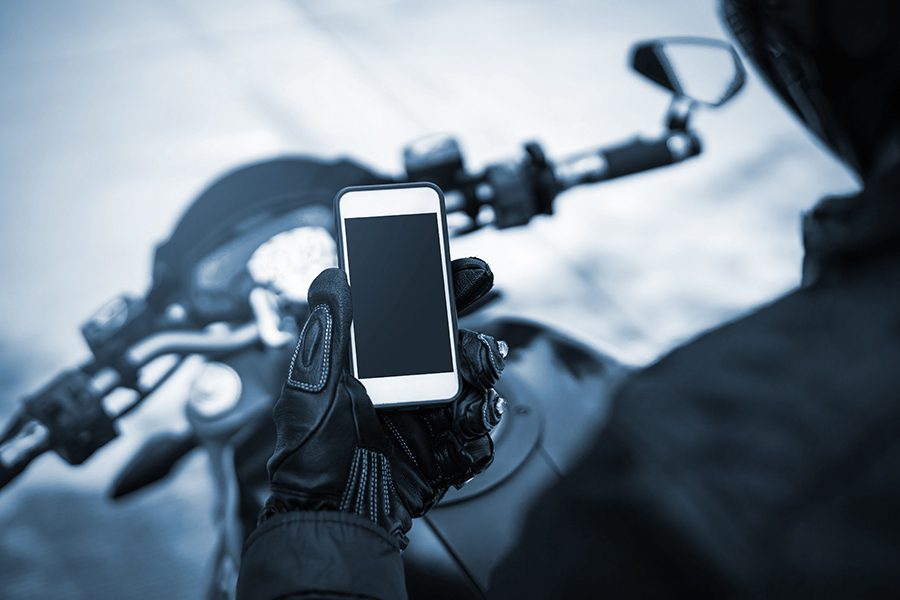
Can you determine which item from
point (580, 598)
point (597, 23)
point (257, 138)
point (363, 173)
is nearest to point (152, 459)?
point (363, 173)

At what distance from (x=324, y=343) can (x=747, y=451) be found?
0.50 metres

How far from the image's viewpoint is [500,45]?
160cm

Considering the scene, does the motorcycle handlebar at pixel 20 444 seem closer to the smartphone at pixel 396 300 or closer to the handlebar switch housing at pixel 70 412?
the handlebar switch housing at pixel 70 412

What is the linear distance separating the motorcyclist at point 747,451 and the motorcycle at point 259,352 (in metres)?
0.04

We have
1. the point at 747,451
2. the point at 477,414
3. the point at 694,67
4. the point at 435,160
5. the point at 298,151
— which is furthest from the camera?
the point at 298,151

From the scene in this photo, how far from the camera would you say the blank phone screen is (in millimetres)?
688

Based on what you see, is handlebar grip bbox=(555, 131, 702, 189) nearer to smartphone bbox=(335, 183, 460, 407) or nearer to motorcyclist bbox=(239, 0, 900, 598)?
motorcyclist bbox=(239, 0, 900, 598)

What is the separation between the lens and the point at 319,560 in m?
0.53

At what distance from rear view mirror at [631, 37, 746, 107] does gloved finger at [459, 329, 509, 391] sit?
0.50 m

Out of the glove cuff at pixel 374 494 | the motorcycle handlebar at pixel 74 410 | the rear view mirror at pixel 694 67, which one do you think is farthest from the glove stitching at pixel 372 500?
the rear view mirror at pixel 694 67

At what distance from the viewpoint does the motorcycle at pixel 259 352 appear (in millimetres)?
759

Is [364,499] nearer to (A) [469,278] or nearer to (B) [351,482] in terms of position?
(B) [351,482]

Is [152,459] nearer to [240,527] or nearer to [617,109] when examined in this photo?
[240,527]

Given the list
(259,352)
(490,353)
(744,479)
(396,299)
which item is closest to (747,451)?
(744,479)
